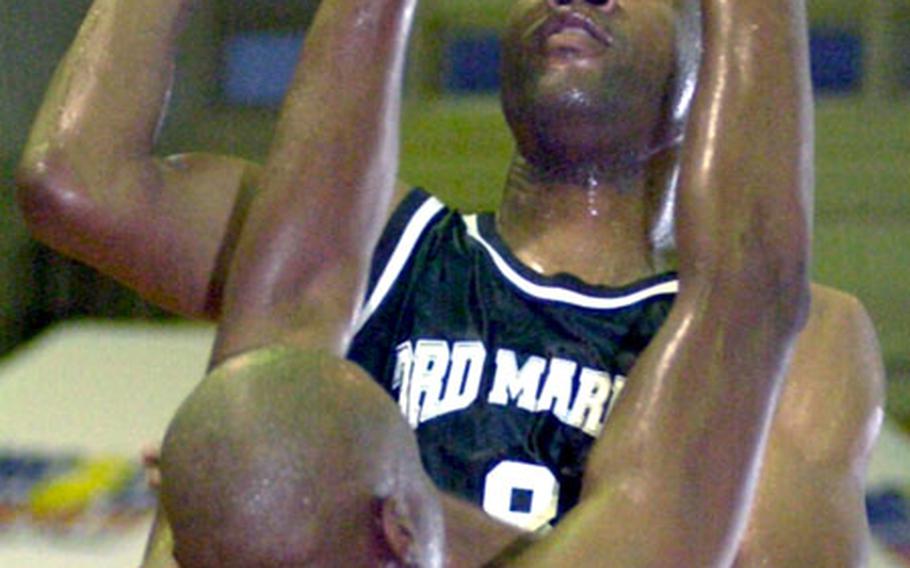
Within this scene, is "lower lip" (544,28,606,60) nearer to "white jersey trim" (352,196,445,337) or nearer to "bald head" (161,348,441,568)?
"white jersey trim" (352,196,445,337)

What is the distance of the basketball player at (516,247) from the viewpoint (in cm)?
90

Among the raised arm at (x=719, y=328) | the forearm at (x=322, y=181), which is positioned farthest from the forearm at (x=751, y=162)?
the forearm at (x=322, y=181)

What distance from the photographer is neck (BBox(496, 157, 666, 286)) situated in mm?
1035

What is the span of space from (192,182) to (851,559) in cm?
40

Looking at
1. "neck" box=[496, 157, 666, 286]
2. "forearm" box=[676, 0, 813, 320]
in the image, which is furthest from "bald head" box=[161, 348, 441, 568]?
"neck" box=[496, 157, 666, 286]

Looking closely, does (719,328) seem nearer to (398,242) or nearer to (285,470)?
(285,470)

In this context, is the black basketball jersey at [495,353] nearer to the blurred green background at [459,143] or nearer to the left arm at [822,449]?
the left arm at [822,449]

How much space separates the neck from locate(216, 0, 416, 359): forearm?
8.5 inches

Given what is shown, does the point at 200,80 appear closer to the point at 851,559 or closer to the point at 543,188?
the point at 543,188

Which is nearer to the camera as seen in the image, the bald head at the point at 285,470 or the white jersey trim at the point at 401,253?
the bald head at the point at 285,470

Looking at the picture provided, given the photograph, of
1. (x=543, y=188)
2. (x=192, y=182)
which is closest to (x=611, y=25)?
(x=543, y=188)

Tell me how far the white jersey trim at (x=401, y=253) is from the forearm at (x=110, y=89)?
164 mm

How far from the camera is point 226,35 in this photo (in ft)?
9.23

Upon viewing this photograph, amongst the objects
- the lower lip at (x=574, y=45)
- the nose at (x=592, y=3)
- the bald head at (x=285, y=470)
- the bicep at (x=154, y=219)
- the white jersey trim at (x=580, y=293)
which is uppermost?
the nose at (x=592, y=3)
